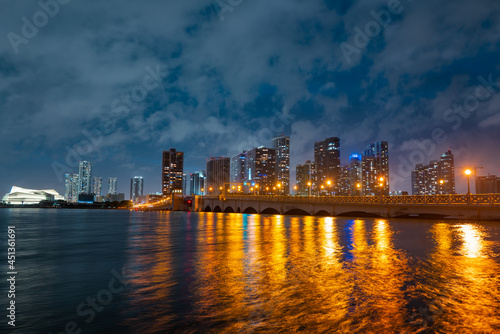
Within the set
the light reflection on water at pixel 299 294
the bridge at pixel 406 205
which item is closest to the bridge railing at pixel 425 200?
the bridge at pixel 406 205

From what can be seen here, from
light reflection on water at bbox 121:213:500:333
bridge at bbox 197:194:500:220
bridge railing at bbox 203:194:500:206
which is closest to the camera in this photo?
light reflection on water at bbox 121:213:500:333

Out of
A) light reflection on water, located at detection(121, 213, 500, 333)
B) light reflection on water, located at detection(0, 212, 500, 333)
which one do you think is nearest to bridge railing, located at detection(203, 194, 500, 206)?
light reflection on water, located at detection(121, 213, 500, 333)

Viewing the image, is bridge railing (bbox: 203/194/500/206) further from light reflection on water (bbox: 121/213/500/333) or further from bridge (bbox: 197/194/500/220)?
light reflection on water (bbox: 121/213/500/333)

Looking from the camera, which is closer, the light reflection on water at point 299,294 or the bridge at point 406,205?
the light reflection on water at point 299,294

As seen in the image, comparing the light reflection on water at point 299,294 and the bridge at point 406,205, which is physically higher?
the bridge at point 406,205

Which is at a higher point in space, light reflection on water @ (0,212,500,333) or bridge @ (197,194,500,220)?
bridge @ (197,194,500,220)

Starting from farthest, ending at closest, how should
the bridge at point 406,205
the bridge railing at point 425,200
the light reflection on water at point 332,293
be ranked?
the bridge railing at point 425,200 → the bridge at point 406,205 → the light reflection on water at point 332,293

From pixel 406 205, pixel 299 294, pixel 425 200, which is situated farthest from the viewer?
pixel 406 205

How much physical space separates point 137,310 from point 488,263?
49.1 ft

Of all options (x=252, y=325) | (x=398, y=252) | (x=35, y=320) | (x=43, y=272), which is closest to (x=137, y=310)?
(x=35, y=320)

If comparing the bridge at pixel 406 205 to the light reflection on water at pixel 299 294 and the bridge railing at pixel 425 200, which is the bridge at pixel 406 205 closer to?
the bridge railing at pixel 425 200

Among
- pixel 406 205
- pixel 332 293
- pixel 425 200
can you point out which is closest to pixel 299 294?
pixel 332 293

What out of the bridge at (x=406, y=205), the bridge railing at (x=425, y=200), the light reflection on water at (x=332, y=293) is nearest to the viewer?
the light reflection on water at (x=332, y=293)

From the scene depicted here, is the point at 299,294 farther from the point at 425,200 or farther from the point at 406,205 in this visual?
the point at 406,205
